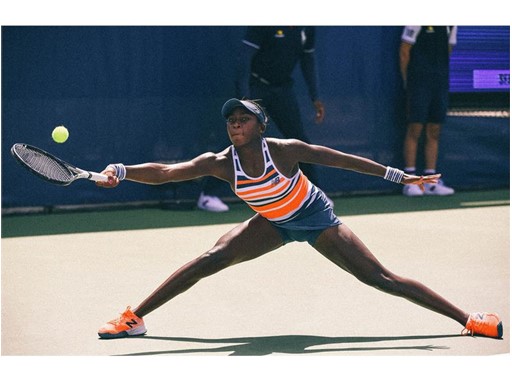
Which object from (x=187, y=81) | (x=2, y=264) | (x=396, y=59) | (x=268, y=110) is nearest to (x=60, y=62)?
(x=187, y=81)

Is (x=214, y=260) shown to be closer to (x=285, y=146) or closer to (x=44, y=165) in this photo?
(x=285, y=146)

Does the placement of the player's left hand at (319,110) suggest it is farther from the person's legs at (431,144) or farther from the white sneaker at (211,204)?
the person's legs at (431,144)

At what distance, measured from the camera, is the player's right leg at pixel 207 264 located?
5262 mm

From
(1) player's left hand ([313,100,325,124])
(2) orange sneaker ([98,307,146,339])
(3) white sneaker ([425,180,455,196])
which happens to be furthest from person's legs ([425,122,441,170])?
(2) orange sneaker ([98,307,146,339])

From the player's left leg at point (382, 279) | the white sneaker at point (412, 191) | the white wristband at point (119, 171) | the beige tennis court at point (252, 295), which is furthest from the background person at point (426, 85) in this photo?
the white wristband at point (119, 171)

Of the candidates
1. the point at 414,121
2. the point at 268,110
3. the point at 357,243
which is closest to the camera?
the point at 357,243

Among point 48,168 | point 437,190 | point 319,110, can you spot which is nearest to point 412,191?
point 437,190

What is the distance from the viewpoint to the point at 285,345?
516 cm

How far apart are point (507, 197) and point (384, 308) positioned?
5701 millimetres

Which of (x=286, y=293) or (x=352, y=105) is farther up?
(x=352, y=105)

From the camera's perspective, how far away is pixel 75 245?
8320 mm

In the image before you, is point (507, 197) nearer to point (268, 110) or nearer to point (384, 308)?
point (268, 110)

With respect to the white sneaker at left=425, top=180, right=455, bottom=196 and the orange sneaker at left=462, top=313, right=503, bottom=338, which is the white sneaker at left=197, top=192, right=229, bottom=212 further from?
the orange sneaker at left=462, top=313, right=503, bottom=338

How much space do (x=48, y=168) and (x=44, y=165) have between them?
3 centimetres
